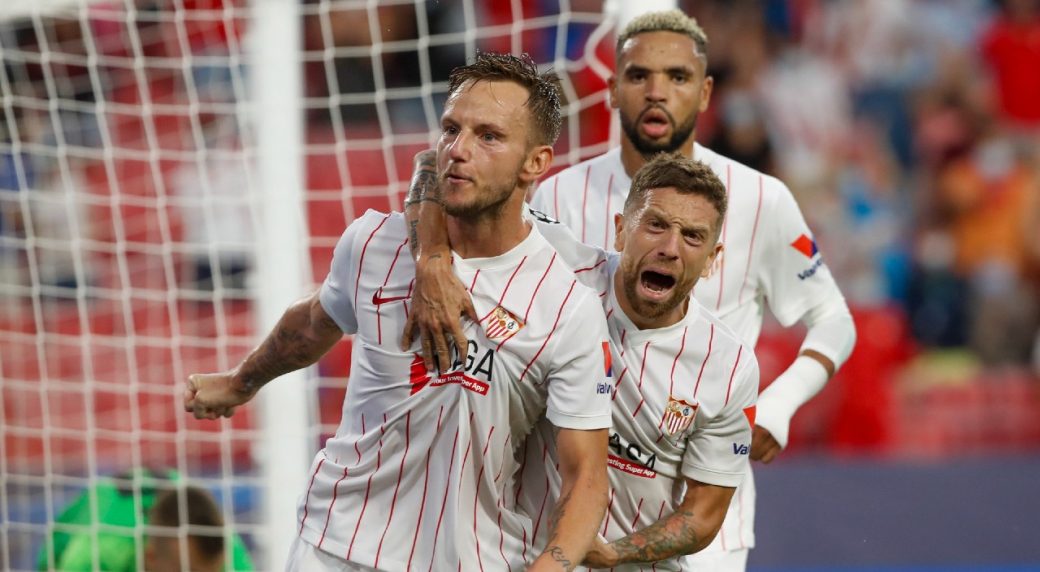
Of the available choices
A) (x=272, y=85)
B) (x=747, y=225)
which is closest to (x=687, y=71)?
(x=747, y=225)

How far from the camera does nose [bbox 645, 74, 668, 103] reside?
11.6ft

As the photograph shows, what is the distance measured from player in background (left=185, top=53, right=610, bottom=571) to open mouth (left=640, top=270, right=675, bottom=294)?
0.14 m

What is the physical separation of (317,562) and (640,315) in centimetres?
85

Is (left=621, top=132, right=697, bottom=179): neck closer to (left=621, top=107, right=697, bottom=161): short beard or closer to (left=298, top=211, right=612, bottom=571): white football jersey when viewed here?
(left=621, top=107, right=697, bottom=161): short beard

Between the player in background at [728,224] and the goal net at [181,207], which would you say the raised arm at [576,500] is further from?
the goal net at [181,207]

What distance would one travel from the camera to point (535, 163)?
2.82m

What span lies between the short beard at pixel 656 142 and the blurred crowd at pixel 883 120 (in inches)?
186

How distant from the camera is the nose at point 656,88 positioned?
353 cm

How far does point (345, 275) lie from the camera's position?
2.95 metres

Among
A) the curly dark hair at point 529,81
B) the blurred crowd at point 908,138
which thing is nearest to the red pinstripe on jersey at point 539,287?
the curly dark hair at point 529,81

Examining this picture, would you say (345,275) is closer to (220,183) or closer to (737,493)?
(737,493)

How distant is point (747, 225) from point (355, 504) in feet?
4.32

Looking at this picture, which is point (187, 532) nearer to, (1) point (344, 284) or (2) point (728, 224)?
(1) point (344, 284)

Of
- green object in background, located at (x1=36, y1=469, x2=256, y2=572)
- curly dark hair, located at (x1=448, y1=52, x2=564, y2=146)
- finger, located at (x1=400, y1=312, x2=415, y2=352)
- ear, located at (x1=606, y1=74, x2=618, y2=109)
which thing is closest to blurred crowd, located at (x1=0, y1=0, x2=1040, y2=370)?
green object in background, located at (x1=36, y1=469, x2=256, y2=572)
